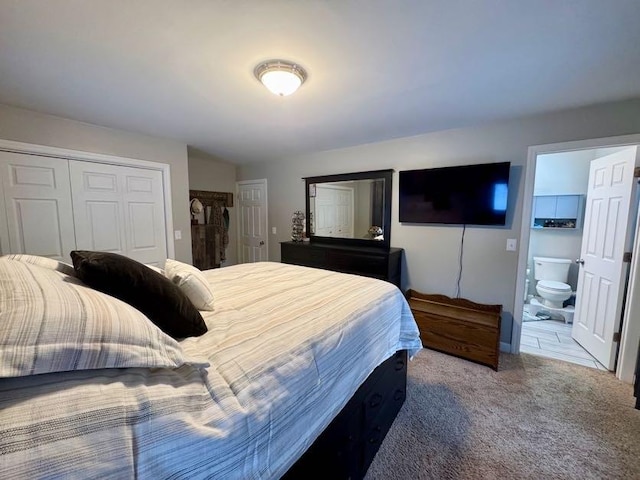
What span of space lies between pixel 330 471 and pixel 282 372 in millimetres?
620

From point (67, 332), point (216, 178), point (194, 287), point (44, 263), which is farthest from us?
point (216, 178)

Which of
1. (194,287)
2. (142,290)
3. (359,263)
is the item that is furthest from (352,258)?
(142,290)

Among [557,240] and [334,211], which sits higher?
[334,211]

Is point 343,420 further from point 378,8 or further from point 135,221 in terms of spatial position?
point 135,221

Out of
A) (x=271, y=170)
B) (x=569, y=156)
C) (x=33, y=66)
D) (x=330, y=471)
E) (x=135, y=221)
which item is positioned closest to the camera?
(x=330, y=471)

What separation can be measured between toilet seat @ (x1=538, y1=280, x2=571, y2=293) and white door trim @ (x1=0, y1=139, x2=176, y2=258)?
16.9 ft

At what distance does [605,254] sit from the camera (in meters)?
2.52

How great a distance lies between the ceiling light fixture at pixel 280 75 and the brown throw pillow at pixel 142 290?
4.64 ft

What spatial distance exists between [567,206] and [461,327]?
301 cm

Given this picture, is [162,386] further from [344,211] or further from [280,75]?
[344,211]

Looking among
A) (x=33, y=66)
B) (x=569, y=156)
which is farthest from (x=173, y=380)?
(x=569, y=156)

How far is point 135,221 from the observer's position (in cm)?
319

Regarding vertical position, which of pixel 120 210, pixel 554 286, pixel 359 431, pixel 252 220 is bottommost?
pixel 359 431

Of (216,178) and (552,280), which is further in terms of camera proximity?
(216,178)
